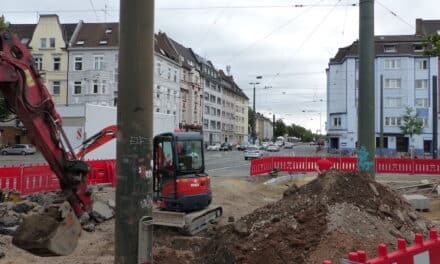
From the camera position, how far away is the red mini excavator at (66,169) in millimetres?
5805

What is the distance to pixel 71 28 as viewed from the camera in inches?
2948

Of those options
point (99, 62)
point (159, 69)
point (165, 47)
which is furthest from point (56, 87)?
point (165, 47)

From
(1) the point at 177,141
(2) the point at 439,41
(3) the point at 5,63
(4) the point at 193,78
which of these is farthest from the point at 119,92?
(4) the point at 193,78

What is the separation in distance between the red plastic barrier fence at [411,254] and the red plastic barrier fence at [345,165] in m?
23.7

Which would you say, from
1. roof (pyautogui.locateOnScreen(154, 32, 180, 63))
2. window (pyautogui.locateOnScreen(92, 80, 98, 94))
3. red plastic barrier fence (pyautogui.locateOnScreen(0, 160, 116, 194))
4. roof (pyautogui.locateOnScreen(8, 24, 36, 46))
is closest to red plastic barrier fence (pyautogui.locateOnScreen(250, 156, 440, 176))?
red plastic barrier fence (pyautogui.locateOnScreen(0, 160, 116, 194))

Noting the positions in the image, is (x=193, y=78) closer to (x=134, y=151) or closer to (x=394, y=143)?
(x=394, y=143)

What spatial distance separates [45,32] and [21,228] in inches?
2800

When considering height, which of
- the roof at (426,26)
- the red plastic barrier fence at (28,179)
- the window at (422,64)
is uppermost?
the roof at (426,26)

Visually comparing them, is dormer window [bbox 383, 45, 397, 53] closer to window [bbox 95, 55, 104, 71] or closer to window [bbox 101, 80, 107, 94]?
window [bbox 101, 80, 107, 94]

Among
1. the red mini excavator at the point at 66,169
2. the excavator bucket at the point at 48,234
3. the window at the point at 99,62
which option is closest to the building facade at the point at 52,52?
the window at the point at 99,62

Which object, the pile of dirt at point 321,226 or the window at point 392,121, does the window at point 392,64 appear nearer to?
the window at point 392,121

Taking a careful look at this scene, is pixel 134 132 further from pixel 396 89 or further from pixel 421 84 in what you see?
pixel 421 84

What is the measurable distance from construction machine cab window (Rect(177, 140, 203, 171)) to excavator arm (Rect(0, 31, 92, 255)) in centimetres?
348

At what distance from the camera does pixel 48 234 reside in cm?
573
